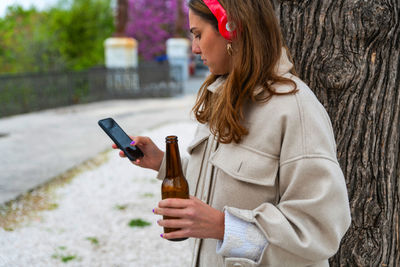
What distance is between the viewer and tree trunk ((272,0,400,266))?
2092 millimetres

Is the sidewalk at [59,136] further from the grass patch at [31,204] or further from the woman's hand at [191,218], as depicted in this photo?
the woman's hand at [191,218]

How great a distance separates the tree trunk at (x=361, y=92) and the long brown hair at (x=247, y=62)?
689mm

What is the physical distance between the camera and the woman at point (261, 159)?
142cm

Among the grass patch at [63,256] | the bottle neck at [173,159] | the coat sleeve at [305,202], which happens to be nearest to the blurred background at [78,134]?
the grass patch at [63,256]

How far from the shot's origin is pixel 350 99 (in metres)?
2.17

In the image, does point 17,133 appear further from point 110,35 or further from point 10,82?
point 110,35

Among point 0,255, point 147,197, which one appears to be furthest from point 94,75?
point 0,255

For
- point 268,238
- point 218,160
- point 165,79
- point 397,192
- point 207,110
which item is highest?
point 207,110

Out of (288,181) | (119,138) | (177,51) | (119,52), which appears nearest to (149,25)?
(177,51)

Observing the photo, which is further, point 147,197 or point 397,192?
point 147,197

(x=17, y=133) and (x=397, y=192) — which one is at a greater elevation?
(x=397, y=192)

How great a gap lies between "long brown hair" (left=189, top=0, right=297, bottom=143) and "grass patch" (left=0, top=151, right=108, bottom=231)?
4.08 meters

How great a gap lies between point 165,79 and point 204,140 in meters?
16.0

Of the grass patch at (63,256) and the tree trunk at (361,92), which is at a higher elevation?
the tree trunk at (361,92)
